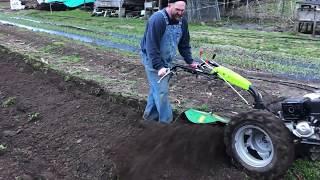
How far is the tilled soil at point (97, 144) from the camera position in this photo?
530 cm

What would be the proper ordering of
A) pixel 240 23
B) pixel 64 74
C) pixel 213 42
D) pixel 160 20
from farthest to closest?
pixel 240 23, pixel 213 42, pixel 64 74, pixel 160 20

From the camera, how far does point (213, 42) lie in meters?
15.5

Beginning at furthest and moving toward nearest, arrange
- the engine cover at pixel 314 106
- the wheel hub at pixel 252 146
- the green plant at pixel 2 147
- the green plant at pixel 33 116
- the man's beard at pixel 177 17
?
the green plant at pixel 33 116, the green plant at pixel 2 147, the man's beard at pixel 177 17, the wheel hub at pixel 252 146, the engine cover at pixel 314 106

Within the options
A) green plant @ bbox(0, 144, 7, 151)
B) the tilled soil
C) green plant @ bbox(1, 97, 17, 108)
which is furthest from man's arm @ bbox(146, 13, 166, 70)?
green plant @ bbox(1, 97, 17, 108)

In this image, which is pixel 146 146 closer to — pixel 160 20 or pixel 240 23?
pixel 160 20

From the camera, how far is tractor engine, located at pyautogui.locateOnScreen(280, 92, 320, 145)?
15.0 feet

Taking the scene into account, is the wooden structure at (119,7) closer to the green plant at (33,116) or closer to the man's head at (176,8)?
the green plant at (33,116)

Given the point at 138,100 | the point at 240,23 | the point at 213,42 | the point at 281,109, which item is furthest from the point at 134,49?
the point at 240,23

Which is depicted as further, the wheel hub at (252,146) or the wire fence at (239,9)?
the wire fence at (239,9)

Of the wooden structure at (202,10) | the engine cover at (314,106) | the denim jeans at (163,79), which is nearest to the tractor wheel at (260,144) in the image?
the engine cover at (314,106)

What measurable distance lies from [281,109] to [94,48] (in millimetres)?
9720

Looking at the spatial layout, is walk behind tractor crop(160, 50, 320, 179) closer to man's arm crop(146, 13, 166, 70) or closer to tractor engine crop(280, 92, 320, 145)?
tractor engine crop(280, 92, 320, 145)

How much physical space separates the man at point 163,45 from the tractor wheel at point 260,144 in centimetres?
124

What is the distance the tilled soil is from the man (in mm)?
375
